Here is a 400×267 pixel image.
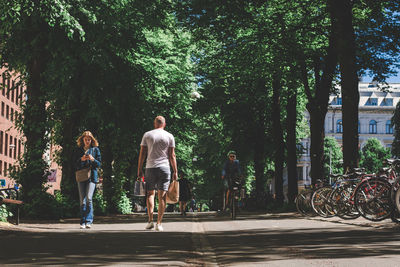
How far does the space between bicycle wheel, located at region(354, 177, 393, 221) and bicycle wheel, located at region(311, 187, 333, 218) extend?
10.8ft

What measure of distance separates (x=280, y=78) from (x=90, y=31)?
37.3 ft

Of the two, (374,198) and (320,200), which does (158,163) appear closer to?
(374,198)

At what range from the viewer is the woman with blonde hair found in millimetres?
13703

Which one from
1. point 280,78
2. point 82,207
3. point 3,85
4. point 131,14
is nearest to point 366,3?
point 280,78

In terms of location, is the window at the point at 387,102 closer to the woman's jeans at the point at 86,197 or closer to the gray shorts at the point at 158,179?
the woman's jeans at the point at 86,197

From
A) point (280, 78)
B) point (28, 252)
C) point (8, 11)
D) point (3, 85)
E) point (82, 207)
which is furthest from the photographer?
point (280, 78)

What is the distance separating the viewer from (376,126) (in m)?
124

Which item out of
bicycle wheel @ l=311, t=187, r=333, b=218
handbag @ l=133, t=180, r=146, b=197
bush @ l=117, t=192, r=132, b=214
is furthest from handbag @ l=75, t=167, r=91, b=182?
bush @ l=117, t=192, r=132, b=214

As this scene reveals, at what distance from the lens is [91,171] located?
543 inches

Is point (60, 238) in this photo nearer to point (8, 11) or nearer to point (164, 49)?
point (8, 11)

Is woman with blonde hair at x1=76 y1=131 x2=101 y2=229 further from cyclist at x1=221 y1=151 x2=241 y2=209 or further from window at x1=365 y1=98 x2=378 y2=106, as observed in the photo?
window at x1=365 y1=98 x2=378 y2=106

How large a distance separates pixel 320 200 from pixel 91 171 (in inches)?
281

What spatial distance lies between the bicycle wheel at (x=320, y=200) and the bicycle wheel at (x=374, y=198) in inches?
129

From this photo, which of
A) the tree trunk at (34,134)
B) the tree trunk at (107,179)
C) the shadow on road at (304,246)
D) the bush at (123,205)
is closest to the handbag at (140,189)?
the shadow on road at (304,246)
